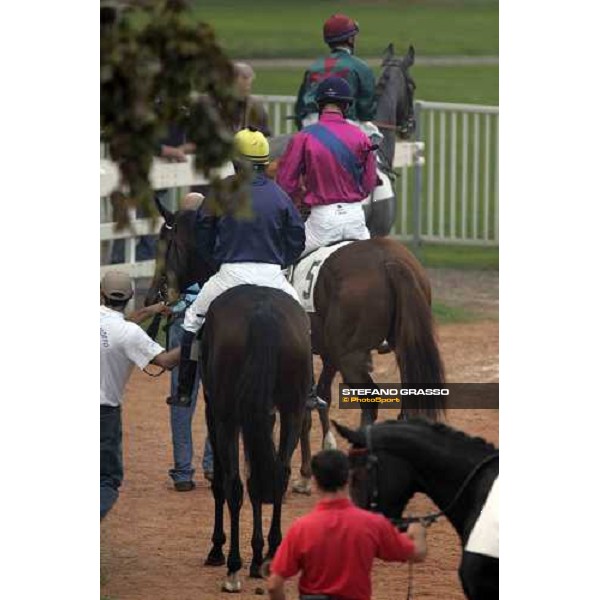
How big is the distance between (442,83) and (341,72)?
22.5 feet

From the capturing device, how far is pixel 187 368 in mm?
10266

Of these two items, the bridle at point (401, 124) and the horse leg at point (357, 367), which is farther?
the bridle at point (401, 124)

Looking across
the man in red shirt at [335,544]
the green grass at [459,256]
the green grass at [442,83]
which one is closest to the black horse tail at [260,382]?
the man in red shirt at [335,544]

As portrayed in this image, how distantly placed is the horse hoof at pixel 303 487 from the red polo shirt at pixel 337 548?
412 cm

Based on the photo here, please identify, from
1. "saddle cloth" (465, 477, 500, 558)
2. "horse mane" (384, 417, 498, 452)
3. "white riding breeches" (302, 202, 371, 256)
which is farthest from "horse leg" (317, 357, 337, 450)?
"saddle cloth" (465, 477, 500, 558)

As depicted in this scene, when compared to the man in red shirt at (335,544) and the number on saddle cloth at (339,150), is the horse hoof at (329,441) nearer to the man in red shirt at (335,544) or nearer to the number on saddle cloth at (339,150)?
the number on saddle cloth at (339,150)

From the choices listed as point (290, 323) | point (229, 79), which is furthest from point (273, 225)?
point (229, 79)

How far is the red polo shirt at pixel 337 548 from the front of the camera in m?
7.37

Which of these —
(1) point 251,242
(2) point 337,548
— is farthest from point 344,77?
(2) point 337,548

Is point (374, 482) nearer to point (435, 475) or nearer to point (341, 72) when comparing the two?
point (435, 475)
